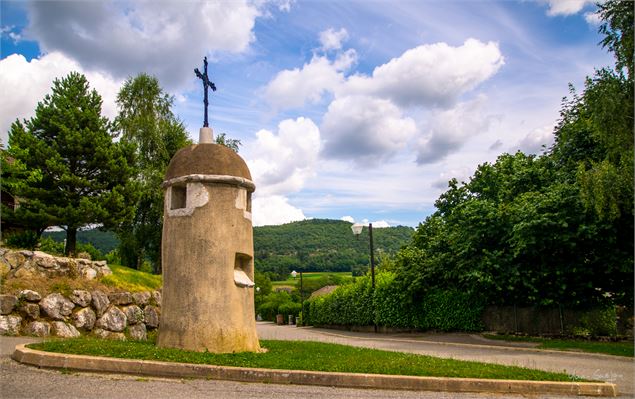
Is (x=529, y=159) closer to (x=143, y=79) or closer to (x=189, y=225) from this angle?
(x=189, y=225)

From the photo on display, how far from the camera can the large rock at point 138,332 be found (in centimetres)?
1682

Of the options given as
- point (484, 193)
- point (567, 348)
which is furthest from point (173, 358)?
point (484, 193)

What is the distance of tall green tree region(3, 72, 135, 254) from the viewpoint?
60.7ft

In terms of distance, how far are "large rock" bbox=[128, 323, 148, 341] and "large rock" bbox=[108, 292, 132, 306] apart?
0.88 meters

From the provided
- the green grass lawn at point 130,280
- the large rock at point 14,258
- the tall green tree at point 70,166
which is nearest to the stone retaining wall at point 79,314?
the green grass lawn at point 130,280

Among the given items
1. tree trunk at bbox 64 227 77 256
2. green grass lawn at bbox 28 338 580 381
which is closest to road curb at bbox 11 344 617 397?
green grass lawn at bbox 28 338 580 381

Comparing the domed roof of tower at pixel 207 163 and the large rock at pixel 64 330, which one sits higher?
the domed roof of tower at pixel 207 163

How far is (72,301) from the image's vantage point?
609 inches

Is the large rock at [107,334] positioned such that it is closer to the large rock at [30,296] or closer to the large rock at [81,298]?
the large rock at [81,298]

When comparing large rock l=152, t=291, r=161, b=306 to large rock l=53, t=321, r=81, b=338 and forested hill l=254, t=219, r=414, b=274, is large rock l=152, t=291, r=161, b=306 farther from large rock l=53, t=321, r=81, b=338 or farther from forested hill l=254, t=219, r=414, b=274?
forested hill l=254, t=219, r=414, b=274

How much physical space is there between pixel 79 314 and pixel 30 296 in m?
1.52

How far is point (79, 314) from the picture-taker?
15414mm

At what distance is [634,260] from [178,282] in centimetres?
1353

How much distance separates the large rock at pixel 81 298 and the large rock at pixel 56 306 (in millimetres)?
212
